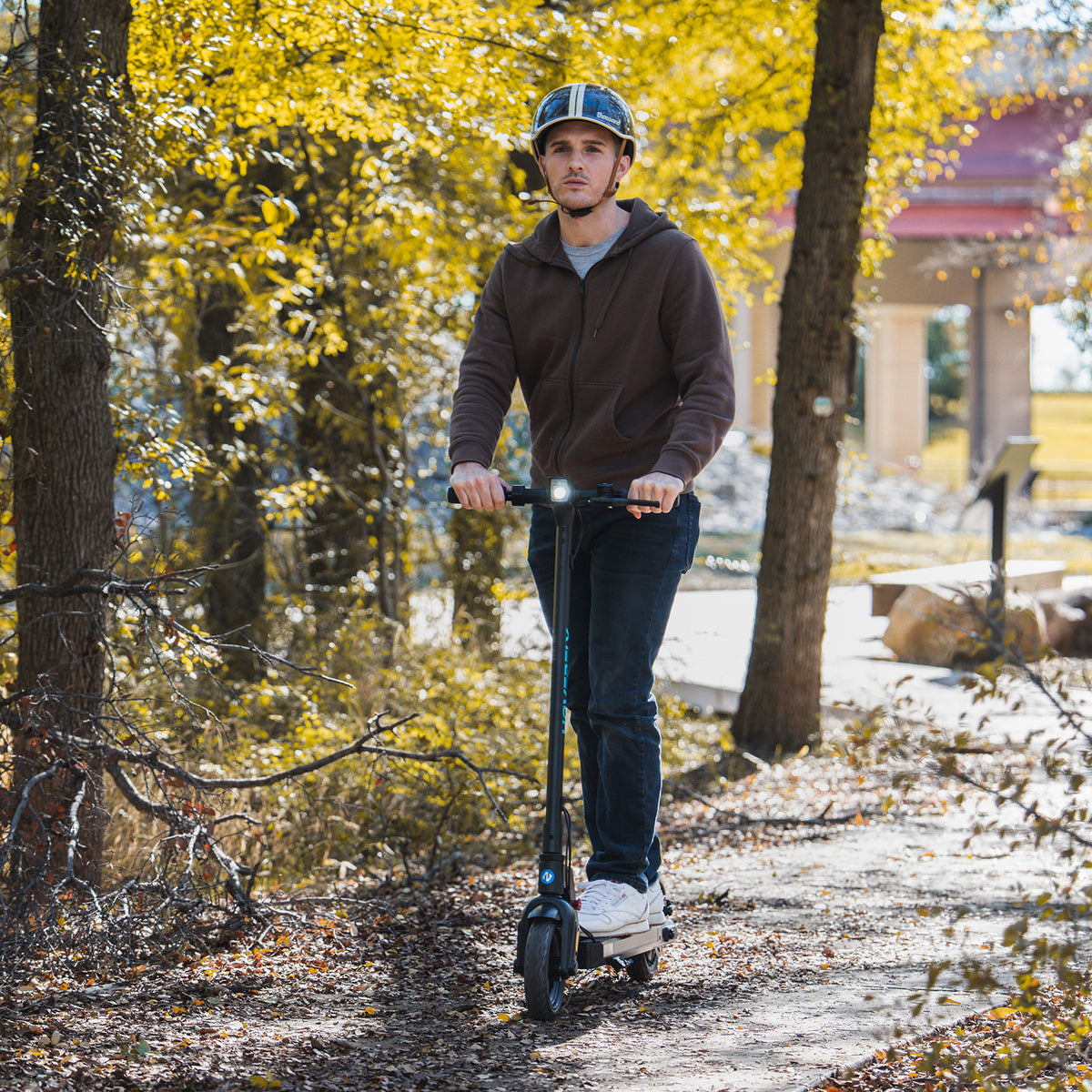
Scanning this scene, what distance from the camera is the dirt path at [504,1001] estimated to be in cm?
267

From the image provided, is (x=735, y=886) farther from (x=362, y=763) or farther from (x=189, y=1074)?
(x=189, y=1074)

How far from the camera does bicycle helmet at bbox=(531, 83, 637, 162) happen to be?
312cm

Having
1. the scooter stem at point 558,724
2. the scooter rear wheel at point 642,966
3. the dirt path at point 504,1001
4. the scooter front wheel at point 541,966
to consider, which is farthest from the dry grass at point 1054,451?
the scooter front wheel at point 541,966

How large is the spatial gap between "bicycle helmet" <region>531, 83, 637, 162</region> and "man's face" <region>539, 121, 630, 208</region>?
0.03 meters

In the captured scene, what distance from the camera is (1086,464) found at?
5044 centimetres

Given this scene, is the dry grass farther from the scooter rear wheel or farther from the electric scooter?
the electric scooter

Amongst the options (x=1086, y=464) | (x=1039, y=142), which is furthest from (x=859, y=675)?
(x=1086, y=464)

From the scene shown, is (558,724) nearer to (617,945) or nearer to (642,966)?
(617,945)

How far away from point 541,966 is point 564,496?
109 cm

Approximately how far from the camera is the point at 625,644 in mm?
3223

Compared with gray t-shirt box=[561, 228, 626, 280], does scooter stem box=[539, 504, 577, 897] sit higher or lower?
lower

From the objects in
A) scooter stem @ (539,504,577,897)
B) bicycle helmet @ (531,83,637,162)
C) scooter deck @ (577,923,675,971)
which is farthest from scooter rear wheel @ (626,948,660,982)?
bicycle helmet @ (531,83,637,162)

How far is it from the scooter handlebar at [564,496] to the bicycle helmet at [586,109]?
36.1 inches

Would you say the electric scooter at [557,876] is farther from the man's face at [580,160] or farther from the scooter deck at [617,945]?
the man's face at [580,160]
